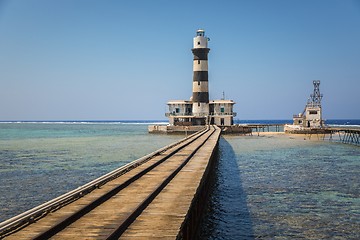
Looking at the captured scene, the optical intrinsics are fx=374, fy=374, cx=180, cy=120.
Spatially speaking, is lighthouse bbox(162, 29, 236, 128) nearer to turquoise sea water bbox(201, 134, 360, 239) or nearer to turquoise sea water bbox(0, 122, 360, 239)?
turquoise sea water bbox(0, 122, 360, 239)

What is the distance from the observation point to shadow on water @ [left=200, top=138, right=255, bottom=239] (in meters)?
14.1

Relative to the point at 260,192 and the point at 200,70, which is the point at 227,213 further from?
the point at 200,70

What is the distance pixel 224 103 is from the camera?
89.8 meters

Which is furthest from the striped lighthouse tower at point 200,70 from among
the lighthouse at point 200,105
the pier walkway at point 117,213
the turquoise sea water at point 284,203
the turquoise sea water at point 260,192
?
the pier walkway at point 117,213

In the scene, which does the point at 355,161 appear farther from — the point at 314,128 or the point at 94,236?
the point at 314,128

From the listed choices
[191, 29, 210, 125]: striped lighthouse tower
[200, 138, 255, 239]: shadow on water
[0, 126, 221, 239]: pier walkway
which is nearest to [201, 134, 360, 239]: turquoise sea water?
[200, 138, 255, 239]: shadow on water

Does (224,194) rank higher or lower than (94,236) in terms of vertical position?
lower

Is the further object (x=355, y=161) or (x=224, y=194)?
(x=355, y=161)

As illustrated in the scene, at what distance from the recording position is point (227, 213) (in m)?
16.9

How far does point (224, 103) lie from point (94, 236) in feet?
272

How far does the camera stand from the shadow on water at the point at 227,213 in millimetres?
14109

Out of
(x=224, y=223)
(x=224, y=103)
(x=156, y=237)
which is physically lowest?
(x=224, y=223)

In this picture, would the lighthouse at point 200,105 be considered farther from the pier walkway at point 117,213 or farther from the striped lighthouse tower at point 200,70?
the pier walkway at point 117,213

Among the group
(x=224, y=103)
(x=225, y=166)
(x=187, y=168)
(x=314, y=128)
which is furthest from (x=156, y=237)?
(x=224, y=103)
